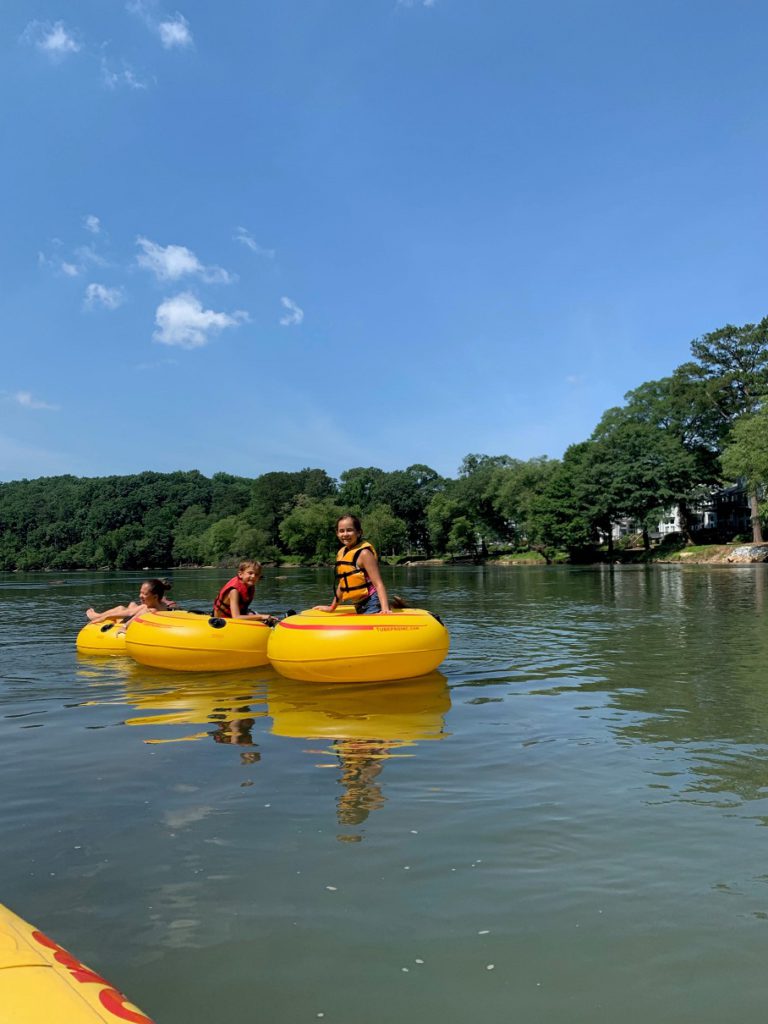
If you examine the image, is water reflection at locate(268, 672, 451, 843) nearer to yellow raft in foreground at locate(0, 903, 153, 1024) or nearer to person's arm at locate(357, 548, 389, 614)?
person's arm at locate(357, 548, 389, 614)

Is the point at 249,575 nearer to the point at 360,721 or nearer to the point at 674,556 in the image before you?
the point at 360,721

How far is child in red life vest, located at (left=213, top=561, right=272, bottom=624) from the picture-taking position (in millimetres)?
9648

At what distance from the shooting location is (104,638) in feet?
36.6

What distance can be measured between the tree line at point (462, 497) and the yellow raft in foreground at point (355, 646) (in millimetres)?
42945

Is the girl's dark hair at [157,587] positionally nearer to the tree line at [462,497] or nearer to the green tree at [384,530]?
the tree line at [462,497]

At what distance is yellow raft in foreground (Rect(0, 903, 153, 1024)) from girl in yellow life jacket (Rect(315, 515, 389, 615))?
6.26 metres

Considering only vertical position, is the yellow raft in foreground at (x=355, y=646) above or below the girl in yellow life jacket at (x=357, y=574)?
below

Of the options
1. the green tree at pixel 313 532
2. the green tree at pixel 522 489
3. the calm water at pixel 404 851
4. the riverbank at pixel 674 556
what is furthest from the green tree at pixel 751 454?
the green tree at pixel 313 532

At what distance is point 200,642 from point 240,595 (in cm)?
95

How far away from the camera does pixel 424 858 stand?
3434mm

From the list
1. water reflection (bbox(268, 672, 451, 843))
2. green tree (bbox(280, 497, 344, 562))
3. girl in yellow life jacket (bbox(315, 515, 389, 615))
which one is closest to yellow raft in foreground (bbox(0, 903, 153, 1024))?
water reflection (bbox(268, 672, 451, 843))

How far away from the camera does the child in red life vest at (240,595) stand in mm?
9648

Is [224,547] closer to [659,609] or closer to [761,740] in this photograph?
[659,609]

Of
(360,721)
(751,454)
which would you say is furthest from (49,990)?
(751,454)
